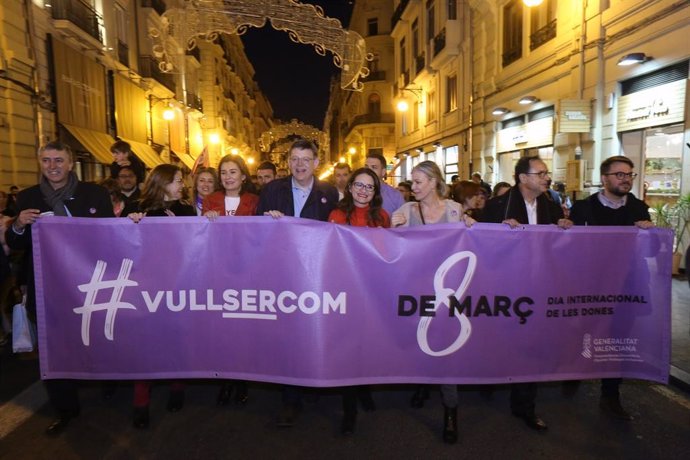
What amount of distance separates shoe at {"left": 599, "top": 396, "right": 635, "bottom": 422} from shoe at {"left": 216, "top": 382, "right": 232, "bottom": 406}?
122 inches

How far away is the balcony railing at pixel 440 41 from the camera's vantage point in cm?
2083

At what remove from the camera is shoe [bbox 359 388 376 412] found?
3906 mm

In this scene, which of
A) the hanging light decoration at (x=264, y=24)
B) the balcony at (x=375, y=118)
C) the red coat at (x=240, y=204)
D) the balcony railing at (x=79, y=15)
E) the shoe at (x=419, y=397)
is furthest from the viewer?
the balcony at (x=375, y=118)

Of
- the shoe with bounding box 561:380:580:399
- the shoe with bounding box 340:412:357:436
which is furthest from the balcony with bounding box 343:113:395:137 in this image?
the shoe with bounding box 340:412:357:436

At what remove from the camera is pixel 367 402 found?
3912mm

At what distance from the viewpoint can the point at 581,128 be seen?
10.8 m

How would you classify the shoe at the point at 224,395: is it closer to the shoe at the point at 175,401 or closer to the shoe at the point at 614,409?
the shoe at the point at 175,401

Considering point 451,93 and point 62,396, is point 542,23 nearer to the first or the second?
point 451,93

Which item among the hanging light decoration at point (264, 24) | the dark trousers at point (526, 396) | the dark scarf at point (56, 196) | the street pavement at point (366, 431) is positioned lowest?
the street pavement at point (366, 431)

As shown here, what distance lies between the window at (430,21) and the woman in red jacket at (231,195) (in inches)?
851

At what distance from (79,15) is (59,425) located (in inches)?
612

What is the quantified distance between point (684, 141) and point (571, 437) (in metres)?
7.17

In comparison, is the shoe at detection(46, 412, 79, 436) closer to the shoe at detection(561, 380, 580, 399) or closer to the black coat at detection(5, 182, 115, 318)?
the black coat at detection(5, 182, 115, 318)

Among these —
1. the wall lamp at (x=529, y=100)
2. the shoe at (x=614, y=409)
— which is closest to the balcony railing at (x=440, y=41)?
the wall lamp at (x=529, y=100)
